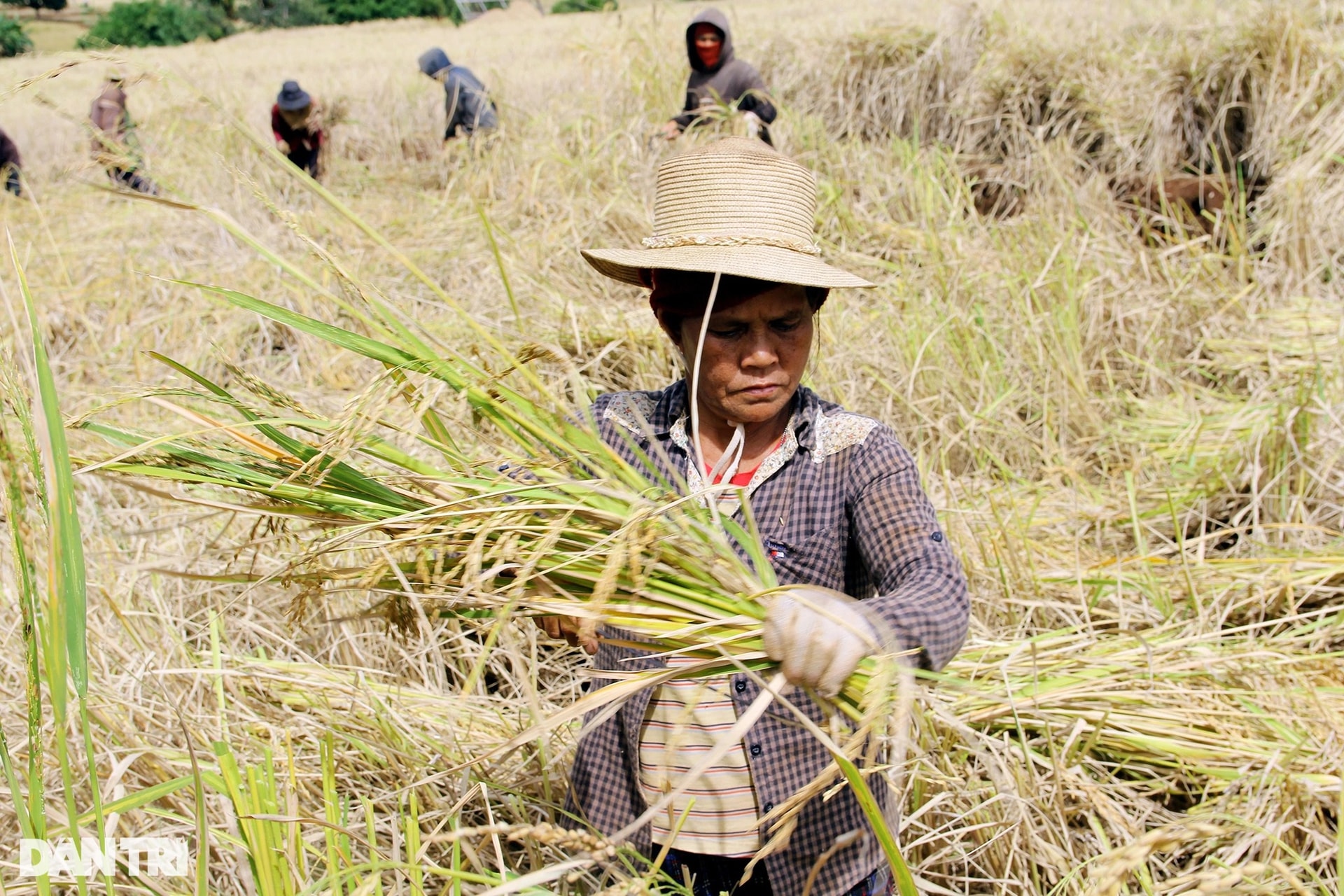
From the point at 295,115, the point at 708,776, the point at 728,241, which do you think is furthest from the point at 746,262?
the point at 295,115

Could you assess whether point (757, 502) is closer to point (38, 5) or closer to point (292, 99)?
point (292, 99)

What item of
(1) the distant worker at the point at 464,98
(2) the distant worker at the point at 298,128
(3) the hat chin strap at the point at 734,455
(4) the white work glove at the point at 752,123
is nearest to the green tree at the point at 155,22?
(2) the distant worker at the point at 298,128

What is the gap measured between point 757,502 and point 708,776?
335 millimetres

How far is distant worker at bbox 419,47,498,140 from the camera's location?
203 inches

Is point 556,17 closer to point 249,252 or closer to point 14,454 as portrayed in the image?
point 249,252

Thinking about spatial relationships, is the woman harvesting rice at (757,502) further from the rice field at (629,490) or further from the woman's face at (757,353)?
the rice field at (629,490)

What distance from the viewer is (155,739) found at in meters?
1.71

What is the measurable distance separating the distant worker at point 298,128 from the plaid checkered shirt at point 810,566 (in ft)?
17.4

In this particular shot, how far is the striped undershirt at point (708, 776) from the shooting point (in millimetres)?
1145

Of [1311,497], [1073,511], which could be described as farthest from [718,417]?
[1311,497]

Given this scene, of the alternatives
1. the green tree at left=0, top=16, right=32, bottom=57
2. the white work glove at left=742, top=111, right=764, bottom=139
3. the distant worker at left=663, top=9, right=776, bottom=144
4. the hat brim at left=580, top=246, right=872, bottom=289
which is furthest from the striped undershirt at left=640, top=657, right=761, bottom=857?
the green tree at left=0, top=16, right=32, bottom=57

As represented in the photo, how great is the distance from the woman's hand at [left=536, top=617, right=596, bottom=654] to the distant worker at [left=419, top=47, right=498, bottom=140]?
4292 millimetres

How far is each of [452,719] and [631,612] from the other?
1.09 meters

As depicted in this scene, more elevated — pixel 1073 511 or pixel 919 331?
pixel 919 331
